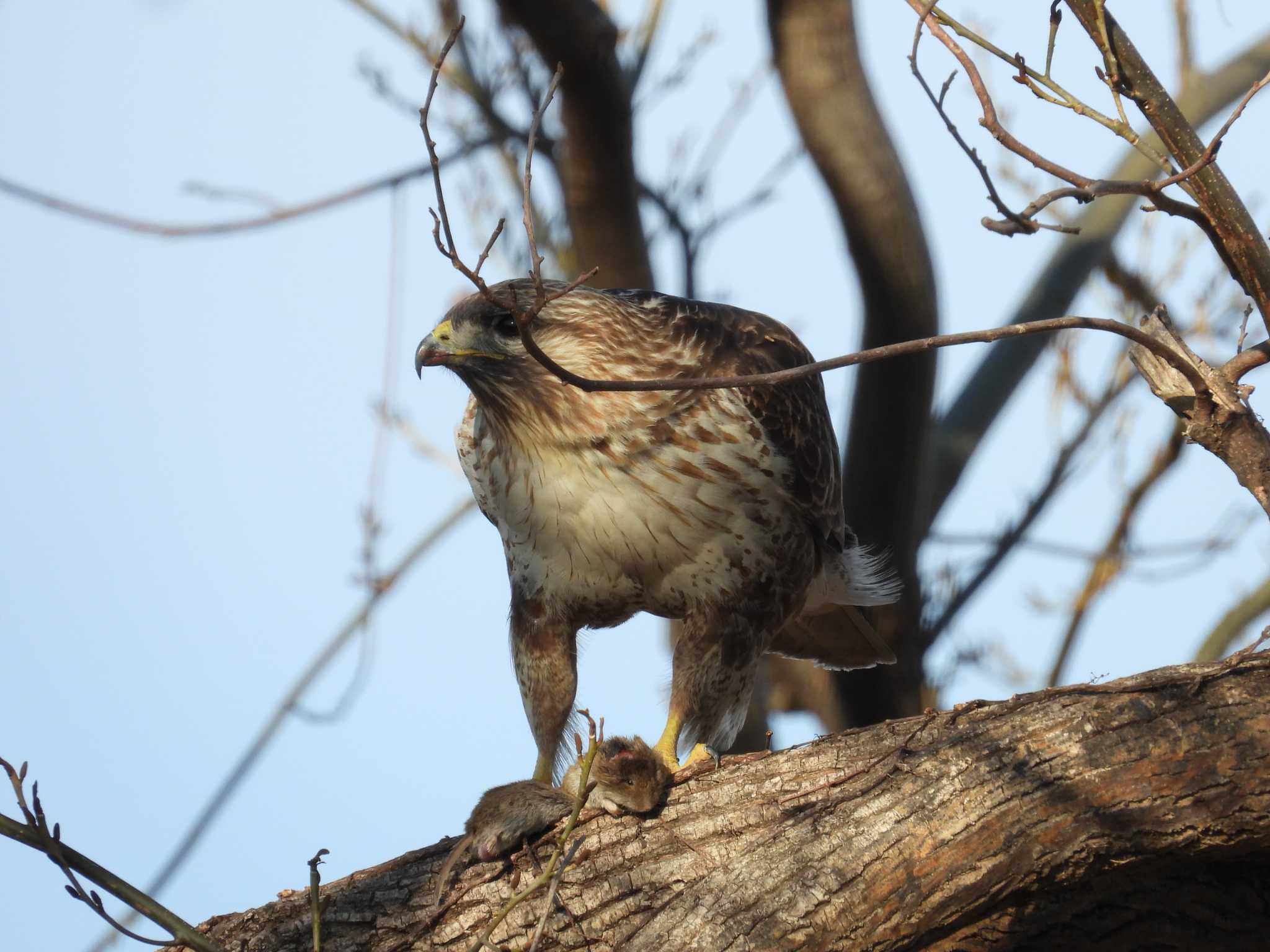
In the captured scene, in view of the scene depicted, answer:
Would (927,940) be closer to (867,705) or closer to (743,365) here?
(743,365)

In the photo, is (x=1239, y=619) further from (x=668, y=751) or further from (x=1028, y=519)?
(x=668, y=751)

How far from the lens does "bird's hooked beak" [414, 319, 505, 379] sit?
148 inches

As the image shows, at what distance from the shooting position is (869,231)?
4.84 metres

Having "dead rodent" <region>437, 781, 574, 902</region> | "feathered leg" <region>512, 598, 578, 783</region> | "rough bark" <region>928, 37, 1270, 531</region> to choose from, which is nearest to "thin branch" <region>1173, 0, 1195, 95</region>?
"rough bark" <region>928, 37, 1270, 531</region>

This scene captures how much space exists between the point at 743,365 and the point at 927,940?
169 cm

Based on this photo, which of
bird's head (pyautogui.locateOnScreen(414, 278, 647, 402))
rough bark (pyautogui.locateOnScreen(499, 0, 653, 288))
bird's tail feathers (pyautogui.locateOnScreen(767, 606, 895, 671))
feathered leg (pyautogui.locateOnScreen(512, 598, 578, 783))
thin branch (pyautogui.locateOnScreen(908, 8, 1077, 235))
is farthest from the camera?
bird's tail feathers (pyautogui.locateOnScreen(767, 606, 895, 671))

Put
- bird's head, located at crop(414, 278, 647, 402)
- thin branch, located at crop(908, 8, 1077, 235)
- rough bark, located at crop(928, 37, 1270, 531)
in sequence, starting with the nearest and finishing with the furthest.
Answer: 1. thin branch, located at crop(908, 8, 1077, 235)
2. bird's head, located at crop(414, 278, 647, 402)
3. rough bark, located at crop(928, 37, 1270, 531)

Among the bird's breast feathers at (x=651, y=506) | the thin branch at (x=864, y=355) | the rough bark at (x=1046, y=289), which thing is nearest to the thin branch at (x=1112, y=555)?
the rough bark at (x=1046, y=289)

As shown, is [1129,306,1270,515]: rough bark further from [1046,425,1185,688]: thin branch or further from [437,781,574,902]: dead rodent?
[1046,425,1185,688]: thin branch

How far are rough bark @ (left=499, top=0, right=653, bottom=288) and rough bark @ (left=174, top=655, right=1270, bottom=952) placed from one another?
7.47 feet

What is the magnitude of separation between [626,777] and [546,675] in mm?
849

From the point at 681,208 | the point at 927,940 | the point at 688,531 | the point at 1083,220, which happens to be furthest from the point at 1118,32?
the point at 1083,220

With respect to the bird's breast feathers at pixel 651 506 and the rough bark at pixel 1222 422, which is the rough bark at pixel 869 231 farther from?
the rough bark at pixel 1222 422

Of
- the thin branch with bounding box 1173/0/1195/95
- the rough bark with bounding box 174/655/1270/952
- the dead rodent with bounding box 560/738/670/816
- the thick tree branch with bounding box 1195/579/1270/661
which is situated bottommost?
the rough bark with bounding box 174/655/1270/952
